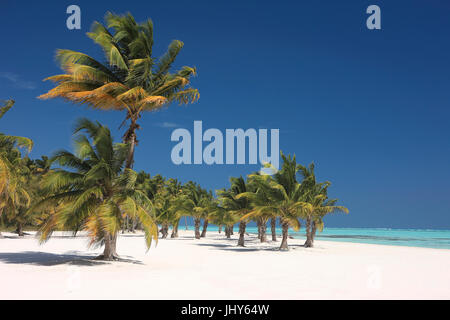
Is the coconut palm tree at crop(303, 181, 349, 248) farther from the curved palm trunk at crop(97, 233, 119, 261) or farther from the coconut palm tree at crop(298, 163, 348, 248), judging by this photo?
the curved palm trunk at crop(97, 233, 119, 261)

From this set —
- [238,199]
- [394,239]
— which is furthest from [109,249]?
[394,239]

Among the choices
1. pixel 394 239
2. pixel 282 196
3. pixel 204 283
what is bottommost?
pixel 394 239

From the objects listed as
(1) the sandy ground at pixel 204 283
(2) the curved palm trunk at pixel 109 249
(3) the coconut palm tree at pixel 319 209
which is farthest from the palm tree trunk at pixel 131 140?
(3) the coconut palm tree at pixel 319 209

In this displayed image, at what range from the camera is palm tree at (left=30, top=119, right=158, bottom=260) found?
11469mm

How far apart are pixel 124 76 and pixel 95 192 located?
496 cm

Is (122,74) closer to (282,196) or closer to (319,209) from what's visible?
(282,196)

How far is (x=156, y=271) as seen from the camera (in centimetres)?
1103

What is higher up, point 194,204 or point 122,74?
point 122,74

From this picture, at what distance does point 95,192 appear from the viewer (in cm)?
1163

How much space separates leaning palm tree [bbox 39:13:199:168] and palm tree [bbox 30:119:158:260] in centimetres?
122

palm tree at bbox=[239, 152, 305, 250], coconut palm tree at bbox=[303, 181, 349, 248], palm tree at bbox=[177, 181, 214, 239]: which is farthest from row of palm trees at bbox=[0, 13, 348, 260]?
palm tree at bbox=[177, 181, 214, 239]
